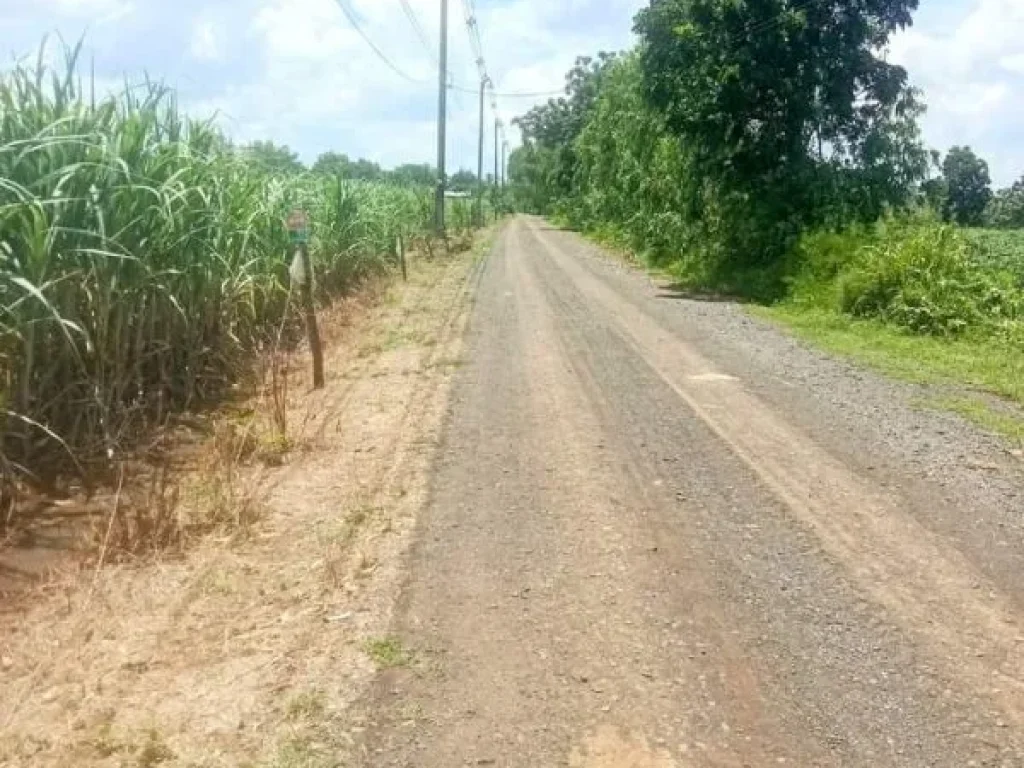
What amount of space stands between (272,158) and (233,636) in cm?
969

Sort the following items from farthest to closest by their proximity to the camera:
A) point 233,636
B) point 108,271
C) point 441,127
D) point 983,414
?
1. point 441,127
2. point 983,414
3. point 108,271
4. point 233,636

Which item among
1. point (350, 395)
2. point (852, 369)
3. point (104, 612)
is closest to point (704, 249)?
point (852, 369)

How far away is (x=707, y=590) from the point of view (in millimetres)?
4816

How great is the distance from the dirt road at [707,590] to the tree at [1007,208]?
45398mm

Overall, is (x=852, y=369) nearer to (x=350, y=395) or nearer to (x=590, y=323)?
(x=590, y=323)

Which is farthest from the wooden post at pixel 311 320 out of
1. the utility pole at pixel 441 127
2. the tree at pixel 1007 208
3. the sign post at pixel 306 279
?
the tree at pixel 1007 208

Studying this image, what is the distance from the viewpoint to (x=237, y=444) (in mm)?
7133

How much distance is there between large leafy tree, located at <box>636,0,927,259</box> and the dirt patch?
13.5 meters

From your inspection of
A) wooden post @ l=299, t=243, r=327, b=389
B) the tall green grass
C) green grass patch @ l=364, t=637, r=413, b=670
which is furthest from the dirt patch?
wooden post @ l=299, t=243, r=327, b=389

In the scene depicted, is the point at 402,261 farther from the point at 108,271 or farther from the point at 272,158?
the point at 108,271

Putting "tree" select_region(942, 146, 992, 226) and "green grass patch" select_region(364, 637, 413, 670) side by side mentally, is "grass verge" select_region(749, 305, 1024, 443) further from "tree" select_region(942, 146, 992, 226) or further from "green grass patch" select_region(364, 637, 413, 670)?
"tree" select_region(942, 146, 992, 226)

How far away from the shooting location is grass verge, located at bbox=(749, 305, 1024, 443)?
9070 mm

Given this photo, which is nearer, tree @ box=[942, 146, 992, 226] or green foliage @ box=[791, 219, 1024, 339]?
green foliage @ box=[791, 219, 1024, 339]

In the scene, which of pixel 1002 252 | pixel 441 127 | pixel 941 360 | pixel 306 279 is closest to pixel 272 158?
pixel 306 279
